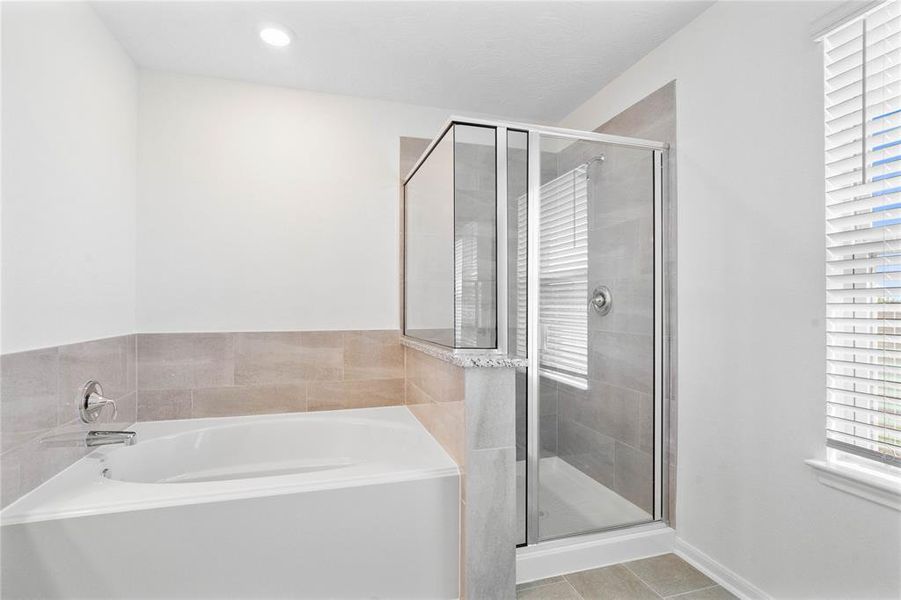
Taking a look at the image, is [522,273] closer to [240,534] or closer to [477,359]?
[477,359]

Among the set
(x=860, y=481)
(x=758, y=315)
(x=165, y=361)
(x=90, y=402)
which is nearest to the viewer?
(x=860, y=481)

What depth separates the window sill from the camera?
1.29m

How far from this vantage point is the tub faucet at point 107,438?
187 cm

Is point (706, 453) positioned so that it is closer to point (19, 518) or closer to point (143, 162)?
point (19, 518)

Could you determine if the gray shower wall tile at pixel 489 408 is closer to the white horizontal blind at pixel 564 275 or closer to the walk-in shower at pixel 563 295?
the walk-in shower at pixel 563 295

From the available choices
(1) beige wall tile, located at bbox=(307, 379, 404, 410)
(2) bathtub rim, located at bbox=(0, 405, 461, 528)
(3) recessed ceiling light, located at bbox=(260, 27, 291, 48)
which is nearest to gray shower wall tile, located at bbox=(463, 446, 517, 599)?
(2) bathtub rim, located at bbox=(0, 405, 461, 528)

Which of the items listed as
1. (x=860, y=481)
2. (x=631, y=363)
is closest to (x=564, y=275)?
(x=631, y=363)

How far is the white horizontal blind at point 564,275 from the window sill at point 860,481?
2.99 feet

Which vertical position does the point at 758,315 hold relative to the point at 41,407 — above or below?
above

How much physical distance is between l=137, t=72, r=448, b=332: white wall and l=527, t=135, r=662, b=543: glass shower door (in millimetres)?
Result: 1156

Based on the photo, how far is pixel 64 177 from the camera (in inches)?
70.0

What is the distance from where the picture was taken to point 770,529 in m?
1.67

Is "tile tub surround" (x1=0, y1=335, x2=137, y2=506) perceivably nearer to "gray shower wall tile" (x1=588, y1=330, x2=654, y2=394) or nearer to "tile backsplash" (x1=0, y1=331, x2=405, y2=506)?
"tile backsplash" (x1=0, y1=331, x2=405, y2=506)

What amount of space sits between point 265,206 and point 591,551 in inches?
98.0
